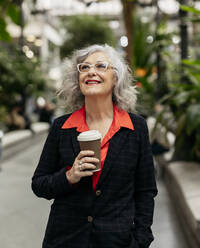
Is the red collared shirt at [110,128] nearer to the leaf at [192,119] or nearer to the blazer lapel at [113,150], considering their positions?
the blazer lapel at [113,150]

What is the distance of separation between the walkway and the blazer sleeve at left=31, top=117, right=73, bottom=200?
2102mm

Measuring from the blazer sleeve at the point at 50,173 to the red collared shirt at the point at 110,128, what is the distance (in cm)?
8

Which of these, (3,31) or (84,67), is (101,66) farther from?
(3,31)

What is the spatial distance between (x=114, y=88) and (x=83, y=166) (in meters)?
0.54

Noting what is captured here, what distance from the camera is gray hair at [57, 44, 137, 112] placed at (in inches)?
77.7

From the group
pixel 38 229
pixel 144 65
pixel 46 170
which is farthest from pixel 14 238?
pixel 144 65

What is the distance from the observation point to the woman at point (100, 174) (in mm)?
1797

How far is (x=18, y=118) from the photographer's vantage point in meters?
12.6

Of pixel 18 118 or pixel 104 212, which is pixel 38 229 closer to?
pixel 104 212

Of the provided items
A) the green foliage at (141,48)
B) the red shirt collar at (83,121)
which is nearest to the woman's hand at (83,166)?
the red shirt collar at (83,121)

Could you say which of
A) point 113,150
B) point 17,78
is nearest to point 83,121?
point 113,150

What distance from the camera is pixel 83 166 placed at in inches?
64.0

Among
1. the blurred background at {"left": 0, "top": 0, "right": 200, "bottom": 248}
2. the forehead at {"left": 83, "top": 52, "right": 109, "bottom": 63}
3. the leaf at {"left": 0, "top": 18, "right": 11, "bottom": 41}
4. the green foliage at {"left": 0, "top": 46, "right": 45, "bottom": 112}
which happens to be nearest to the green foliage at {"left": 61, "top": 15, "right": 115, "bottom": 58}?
the blurred background at {"left": 0, "top": 0, "right": 200, "bottom": 248}

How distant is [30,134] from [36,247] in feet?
28.5
